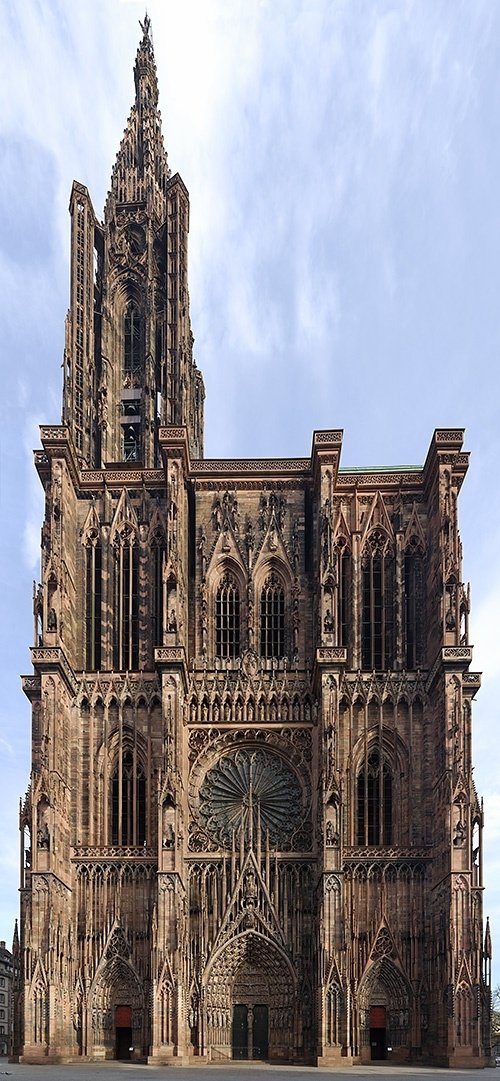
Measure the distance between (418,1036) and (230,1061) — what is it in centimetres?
797

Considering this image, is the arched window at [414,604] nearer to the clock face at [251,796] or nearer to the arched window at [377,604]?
the arched window at [377,604]

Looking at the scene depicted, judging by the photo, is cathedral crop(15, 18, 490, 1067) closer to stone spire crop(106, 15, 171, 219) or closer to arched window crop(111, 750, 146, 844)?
arched window crop(111, 750, 146, 844)

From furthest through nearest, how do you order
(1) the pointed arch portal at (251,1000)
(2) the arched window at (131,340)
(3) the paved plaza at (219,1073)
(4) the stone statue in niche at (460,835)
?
(2) the arched window at (131,340), (1) the pointed arch portal at (251,1000), (4) the stone statue in niche at (460,835), (3) the paved plaza at (219,1073)

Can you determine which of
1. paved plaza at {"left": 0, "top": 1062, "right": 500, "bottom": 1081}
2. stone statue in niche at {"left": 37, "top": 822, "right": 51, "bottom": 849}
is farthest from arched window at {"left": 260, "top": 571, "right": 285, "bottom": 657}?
paved plaza at {"left": 0, "top": 1062, "right": 500, "bottom": 1081}

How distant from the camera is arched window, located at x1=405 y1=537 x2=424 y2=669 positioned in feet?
202

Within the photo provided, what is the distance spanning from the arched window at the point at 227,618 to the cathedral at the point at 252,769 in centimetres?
10

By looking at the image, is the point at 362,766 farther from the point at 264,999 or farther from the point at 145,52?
the point at 145,52

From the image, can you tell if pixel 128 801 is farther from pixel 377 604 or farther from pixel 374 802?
pixel 377 604

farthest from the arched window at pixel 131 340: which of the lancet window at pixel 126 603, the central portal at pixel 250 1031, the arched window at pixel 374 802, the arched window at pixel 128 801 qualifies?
the central portal at pixel 250 1031

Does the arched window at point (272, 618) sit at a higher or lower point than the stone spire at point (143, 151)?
lower

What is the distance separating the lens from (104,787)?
2362 inches

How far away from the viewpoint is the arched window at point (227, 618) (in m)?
62.2

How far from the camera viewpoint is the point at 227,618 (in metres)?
62.7

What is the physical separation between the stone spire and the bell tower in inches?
3.7
